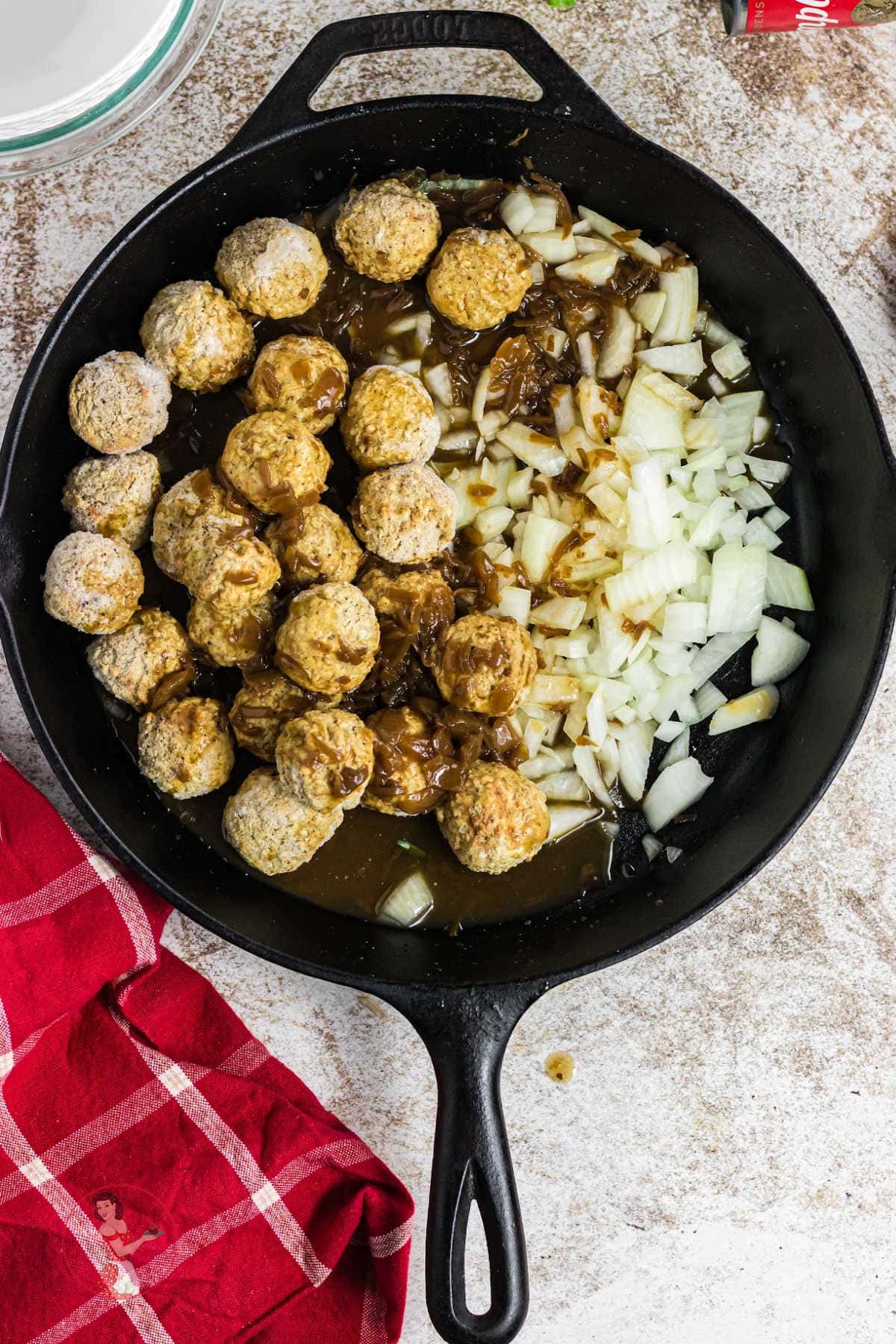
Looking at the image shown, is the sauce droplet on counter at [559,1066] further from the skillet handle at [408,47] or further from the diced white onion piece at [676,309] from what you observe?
the skillet handle at [408,47]

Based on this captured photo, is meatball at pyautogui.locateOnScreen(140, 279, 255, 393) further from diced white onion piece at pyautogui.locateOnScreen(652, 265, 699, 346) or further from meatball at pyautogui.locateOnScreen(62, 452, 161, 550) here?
diced white onion piece at pyautogui.locateOnScreen(652, 265, 699, 346)

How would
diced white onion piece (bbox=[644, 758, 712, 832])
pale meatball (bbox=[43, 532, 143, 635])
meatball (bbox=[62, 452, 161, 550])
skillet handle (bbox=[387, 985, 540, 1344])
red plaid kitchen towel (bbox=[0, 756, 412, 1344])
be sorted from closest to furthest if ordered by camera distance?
skillet handle (bbox=[387, 985, 540, 1344]) < pale meatball (bbox=[43, 532, 143, 635]) < meatball (bbox=[62, 452, 161, 550]) < red plaid kitchen towel (bbox=[0, 756, 412, 1344]) < diced white onion piece (bbox=[644, 758, 712, 832])

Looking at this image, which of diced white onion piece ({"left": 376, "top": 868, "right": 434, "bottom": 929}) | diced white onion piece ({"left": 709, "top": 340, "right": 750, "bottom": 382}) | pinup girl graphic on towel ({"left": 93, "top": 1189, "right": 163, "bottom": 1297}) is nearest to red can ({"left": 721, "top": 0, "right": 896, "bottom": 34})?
diced white onion piece ({"left": 709, "top": 340, "right": 750, "bottom": 382})

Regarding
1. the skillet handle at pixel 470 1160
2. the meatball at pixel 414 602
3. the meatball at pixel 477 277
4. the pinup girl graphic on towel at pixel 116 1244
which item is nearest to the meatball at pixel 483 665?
the meatball at pixel 414 602

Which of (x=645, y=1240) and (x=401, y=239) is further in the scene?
(x=645, y=1240)

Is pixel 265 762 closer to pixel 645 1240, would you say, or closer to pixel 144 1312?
pixel 144 1312

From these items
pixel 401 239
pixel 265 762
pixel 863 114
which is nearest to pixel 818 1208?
pixel 265 762
